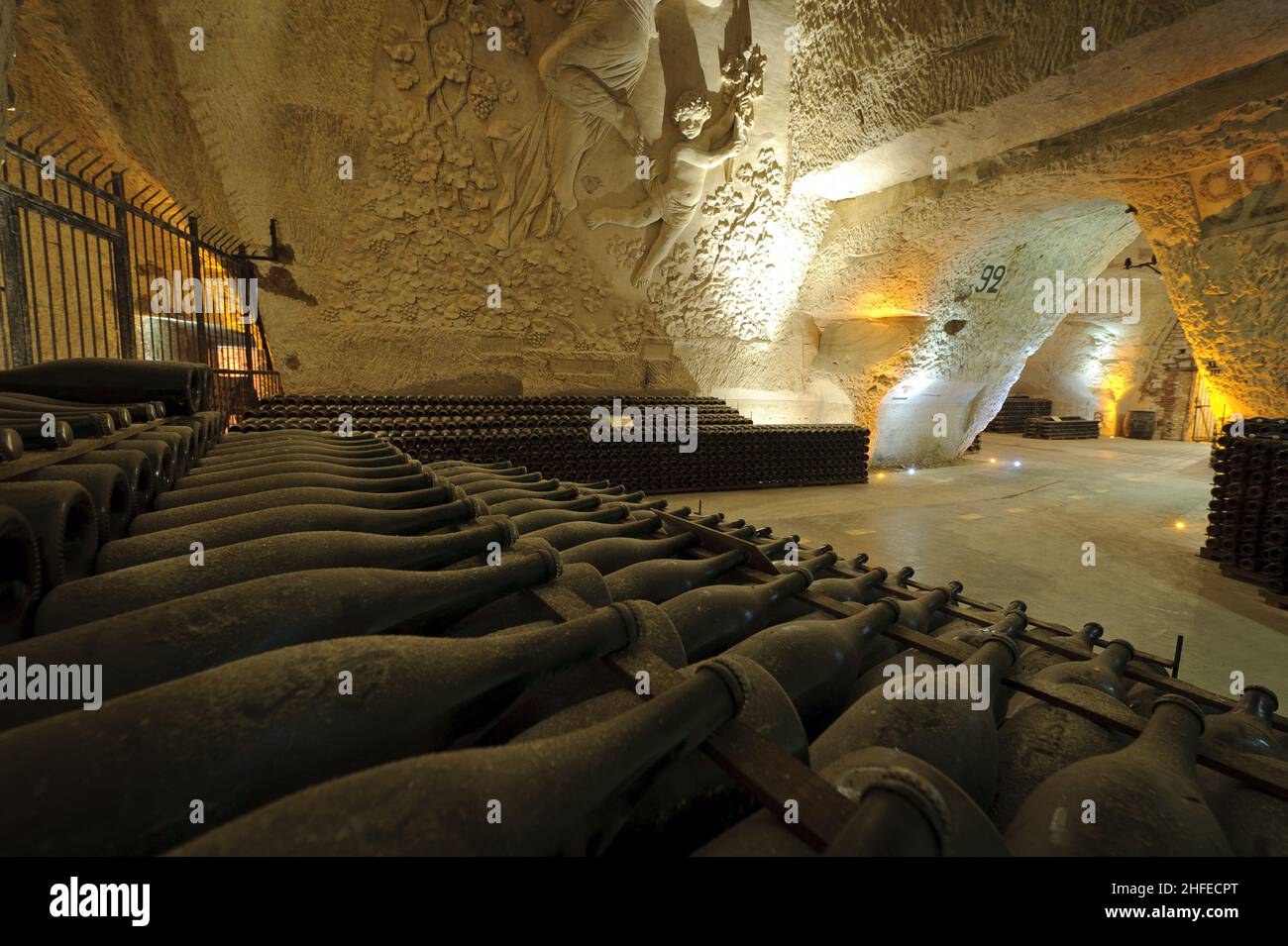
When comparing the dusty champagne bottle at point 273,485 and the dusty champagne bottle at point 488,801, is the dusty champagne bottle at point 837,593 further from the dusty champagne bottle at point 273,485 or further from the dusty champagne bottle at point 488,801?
the dusty champagne bottle at point 273,485

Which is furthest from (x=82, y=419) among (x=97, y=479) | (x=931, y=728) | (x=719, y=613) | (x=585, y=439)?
(x=585, y=439)

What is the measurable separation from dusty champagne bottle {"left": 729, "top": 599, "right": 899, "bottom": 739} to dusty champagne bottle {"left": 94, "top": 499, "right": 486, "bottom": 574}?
0.91 meters

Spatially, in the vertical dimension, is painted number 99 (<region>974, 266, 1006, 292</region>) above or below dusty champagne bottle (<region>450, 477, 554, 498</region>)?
above

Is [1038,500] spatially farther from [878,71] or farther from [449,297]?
[449,297]

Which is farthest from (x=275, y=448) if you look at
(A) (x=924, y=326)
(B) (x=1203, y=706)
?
(A) (x=924, y=326)

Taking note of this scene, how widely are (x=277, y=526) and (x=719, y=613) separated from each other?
108cm

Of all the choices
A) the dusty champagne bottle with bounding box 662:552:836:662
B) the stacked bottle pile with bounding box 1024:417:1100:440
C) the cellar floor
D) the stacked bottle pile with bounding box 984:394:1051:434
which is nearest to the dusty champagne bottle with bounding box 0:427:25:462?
the dusty champagne bottle with bounding box 662:552:836:662

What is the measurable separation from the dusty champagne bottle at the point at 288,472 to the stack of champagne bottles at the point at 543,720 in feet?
1.00

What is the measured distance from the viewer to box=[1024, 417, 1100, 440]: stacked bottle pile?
1485cm

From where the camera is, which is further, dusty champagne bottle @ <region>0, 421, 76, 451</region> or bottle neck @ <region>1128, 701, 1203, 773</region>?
dusty champagne bottle @ <region>0, 421, 76, 451</region>

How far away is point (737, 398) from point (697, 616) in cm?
831

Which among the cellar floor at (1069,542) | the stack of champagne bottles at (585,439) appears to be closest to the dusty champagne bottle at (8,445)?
the cellar floor at (1069,542)

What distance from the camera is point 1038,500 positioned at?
6.53m

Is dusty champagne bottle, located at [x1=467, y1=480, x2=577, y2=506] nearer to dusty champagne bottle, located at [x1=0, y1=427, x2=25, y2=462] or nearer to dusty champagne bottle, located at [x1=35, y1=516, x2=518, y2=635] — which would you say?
dusty champagne bottle, located at [x1=35, y1=516, x2=518, y2=635]
